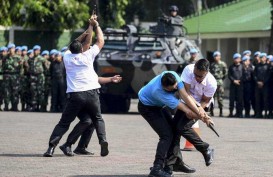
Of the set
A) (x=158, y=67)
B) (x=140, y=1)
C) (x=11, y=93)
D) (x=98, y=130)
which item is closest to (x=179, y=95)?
(x=98, y=130)

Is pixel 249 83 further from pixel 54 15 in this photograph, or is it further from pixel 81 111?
pixel 54 15

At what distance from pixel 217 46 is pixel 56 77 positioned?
23472 mm

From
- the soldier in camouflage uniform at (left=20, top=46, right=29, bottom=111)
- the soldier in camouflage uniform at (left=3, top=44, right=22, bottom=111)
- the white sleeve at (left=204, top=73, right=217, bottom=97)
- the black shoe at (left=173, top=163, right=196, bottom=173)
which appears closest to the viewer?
the black shoe at (left=173, top=163, right=196, bottom=173)

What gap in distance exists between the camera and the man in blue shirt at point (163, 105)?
13.6m

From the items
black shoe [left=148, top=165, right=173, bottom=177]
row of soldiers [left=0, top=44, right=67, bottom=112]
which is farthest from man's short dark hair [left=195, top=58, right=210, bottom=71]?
row of soldiers [left=0, top=44, right=67, bottom=112]

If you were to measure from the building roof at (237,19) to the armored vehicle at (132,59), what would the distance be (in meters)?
14.4

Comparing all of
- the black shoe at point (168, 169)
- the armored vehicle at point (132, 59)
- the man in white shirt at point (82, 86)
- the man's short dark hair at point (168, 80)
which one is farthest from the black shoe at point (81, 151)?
the armored vehicle at point (132, 59)

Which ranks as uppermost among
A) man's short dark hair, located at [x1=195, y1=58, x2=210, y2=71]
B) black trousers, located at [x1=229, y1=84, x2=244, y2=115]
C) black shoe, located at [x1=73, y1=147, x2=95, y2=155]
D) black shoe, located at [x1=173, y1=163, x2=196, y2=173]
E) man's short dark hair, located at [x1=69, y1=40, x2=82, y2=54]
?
man's short dark hair, located at [x1=69, y1=40, x2=82, y2=54]

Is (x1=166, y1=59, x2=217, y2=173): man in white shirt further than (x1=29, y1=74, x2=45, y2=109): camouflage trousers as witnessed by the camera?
No

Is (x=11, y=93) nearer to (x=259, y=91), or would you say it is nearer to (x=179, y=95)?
(x=259, y=91)

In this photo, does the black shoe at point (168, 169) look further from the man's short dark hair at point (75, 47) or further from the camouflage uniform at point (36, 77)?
the camouflage uniform at point (36, 77)

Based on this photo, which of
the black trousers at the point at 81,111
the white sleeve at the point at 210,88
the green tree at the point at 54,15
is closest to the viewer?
A: the white sleeve at the point at 210,88

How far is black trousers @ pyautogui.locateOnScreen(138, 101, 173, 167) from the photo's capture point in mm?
13844

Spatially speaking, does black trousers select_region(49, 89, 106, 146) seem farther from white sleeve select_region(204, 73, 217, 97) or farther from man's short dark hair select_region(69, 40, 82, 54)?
white sleeve select_region(204, 73, 217, 97)
